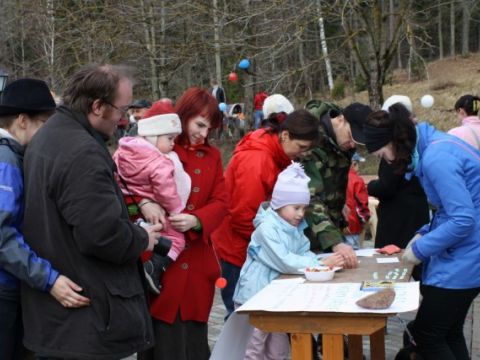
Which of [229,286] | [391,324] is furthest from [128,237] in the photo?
[391,324]

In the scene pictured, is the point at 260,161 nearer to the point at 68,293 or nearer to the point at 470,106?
the point at 68,293

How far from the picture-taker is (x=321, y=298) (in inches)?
123

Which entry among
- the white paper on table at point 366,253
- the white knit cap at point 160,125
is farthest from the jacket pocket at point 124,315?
the white paper on table at point 366,253

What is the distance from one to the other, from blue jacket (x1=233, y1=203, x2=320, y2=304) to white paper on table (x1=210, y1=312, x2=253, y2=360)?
0.22 metres

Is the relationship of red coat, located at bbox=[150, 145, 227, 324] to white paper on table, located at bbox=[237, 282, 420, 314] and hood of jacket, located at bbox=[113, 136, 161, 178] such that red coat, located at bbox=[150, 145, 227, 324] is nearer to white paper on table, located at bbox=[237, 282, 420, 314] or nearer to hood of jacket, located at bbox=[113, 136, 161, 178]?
hood of jacket, located at bbox=[113, 136, 161, 178]

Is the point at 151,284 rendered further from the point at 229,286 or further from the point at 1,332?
the point at 229,286

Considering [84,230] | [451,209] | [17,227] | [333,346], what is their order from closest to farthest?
[84,230] → [17,227] → [333,346] → [451,209]

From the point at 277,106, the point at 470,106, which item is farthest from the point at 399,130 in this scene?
the point at 470,106

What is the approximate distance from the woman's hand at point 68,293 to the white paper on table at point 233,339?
104cm

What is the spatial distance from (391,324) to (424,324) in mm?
2496

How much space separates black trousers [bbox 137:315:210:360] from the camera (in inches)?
135

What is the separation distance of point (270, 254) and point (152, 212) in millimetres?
771

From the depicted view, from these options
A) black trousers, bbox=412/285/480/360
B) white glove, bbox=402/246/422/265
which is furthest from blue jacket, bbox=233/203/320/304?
black trousers, bbox=412/285/480/360

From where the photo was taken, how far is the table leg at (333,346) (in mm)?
3020
